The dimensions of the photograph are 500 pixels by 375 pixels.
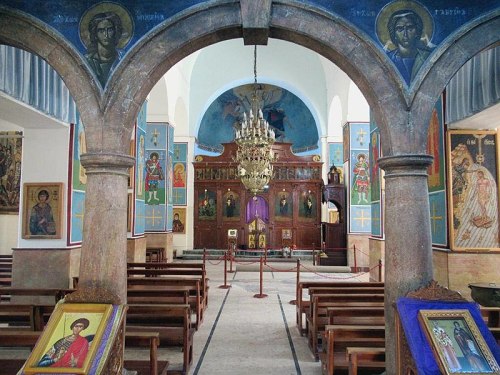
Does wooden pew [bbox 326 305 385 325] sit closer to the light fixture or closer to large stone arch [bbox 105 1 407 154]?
large stone arch [bbox 105 1 407 154]

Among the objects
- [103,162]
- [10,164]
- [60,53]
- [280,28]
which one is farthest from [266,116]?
[103,162]

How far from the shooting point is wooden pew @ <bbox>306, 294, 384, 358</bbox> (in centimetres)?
559

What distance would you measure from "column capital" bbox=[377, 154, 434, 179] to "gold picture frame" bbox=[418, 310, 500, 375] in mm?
1475

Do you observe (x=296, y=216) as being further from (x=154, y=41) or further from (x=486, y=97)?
(x=154, y=41)

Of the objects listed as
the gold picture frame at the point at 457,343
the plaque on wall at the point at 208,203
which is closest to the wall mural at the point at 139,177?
the gold picture frame at the point at 457,343

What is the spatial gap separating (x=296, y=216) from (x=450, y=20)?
17.2m

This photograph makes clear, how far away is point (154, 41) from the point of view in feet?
15.0

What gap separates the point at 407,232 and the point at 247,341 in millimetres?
3304

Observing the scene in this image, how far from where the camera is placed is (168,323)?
5.91 metres

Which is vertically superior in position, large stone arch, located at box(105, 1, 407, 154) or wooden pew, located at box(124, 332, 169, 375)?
large stone arch, located at box(105, 1, 407, 154)

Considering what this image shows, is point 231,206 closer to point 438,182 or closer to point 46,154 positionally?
point 46,154

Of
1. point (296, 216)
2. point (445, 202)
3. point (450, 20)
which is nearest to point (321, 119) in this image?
point (296, 216)

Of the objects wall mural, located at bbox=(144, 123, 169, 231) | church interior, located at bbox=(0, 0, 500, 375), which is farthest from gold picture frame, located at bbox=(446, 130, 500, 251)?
wall mural, located at bbox=(144, 123, 169, 231)

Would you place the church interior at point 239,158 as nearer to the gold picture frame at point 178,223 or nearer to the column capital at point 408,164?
the column capital at point 408,164
